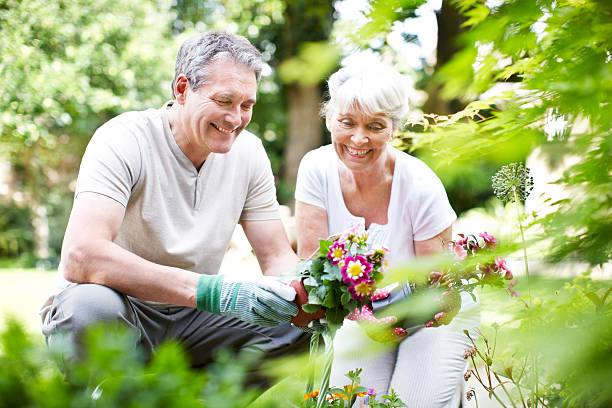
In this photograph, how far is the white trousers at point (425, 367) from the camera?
2.20 meters

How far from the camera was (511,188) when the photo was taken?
1876mm

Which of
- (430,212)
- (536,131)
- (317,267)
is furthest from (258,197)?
(536,131)

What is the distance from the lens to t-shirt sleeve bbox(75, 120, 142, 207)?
1.98 meters

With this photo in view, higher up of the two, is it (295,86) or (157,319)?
(157,319)

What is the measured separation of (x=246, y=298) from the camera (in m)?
1.79

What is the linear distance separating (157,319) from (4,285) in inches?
315

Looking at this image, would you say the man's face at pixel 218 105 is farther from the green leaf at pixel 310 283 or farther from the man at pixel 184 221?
the green leaf at pixel 310 283

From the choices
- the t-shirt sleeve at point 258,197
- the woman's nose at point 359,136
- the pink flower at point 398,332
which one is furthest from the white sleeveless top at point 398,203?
the pink flower at point 398,332

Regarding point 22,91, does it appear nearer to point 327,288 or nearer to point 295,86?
point 295,86

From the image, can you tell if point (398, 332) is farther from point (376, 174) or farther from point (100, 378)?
point (100, 378)

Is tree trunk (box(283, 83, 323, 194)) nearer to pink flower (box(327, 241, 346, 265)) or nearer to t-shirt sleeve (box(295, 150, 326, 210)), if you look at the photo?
t-shirt sleeve (box(295, 150, 326, 210))

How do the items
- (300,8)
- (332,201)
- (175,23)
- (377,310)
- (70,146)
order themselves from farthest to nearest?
(70,146), (175,23), (300,8), (332,201), (377,310)

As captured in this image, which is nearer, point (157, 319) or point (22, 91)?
point (157, 319)

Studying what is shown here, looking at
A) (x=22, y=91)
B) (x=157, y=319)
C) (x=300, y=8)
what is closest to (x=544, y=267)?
(x=157, y=319)
